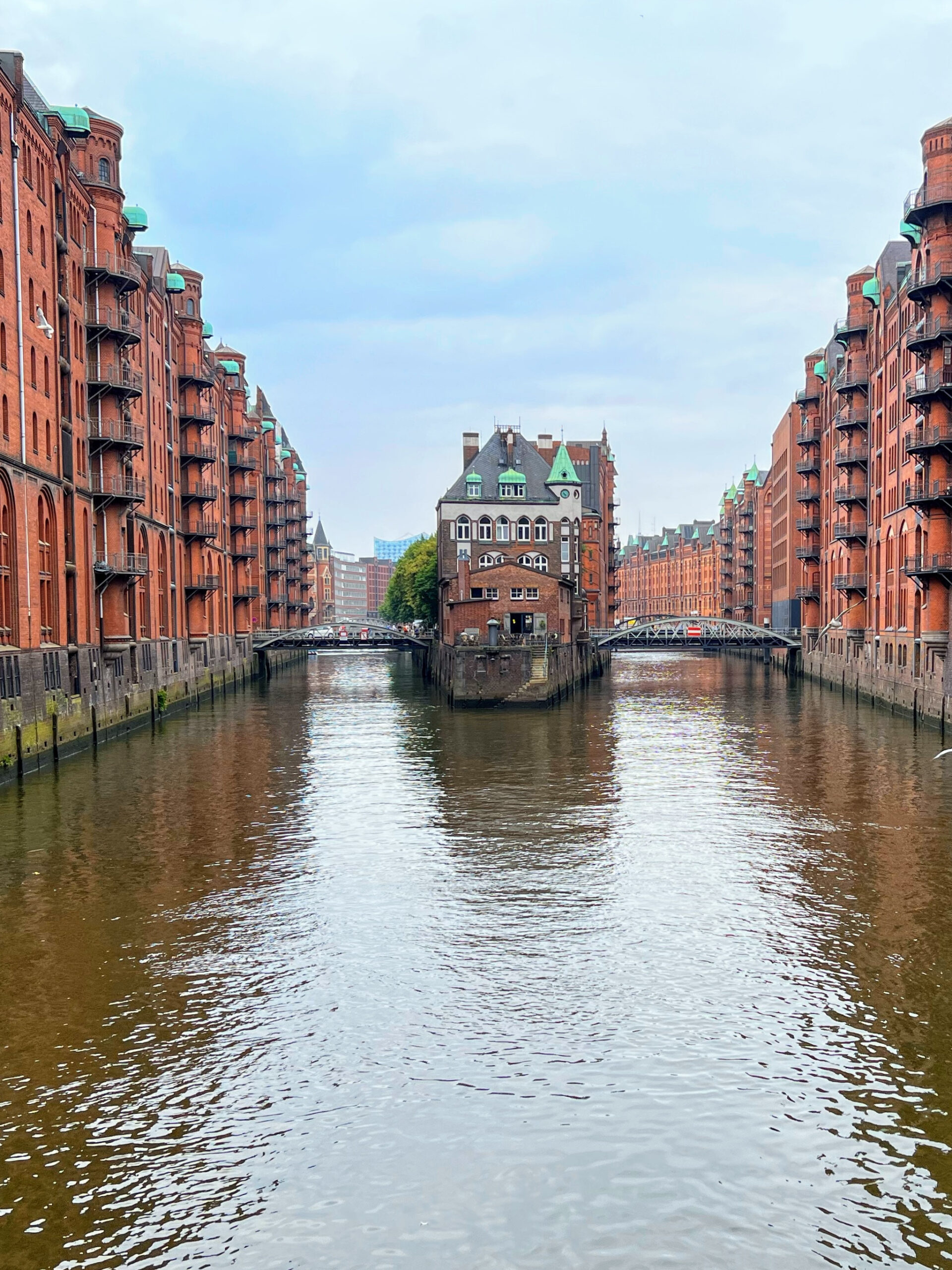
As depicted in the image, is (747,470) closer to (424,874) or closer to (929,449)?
(929,449)

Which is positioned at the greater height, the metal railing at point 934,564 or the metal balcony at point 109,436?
the metal balcony at point 109,436

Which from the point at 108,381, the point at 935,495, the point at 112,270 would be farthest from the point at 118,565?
the point at 935,495

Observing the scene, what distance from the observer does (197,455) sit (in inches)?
2970

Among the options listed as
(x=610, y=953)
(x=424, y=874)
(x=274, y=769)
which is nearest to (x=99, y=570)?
(x=274, y=769)

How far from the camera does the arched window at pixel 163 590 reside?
66.4 m

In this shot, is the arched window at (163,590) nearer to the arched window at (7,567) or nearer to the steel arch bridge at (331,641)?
the arched window at (7,567)

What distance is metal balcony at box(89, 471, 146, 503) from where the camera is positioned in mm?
51469

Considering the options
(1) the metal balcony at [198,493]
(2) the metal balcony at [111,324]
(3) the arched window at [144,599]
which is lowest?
(3) the arched window at [144,599]

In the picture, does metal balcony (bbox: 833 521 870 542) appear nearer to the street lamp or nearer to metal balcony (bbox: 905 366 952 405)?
the street lamp

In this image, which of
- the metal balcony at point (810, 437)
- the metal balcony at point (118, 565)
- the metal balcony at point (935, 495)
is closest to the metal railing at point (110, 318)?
the metal balcony at point (118, 565)

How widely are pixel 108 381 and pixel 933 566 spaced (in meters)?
38.3

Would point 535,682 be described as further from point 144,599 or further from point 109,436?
point 109,436

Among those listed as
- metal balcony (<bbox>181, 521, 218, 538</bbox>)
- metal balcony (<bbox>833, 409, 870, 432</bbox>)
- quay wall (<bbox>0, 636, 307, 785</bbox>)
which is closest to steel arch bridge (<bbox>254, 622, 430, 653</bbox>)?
metal balcony (<bbox>181, 521, 218, 538</bbox>)

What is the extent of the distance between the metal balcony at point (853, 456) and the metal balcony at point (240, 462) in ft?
155
